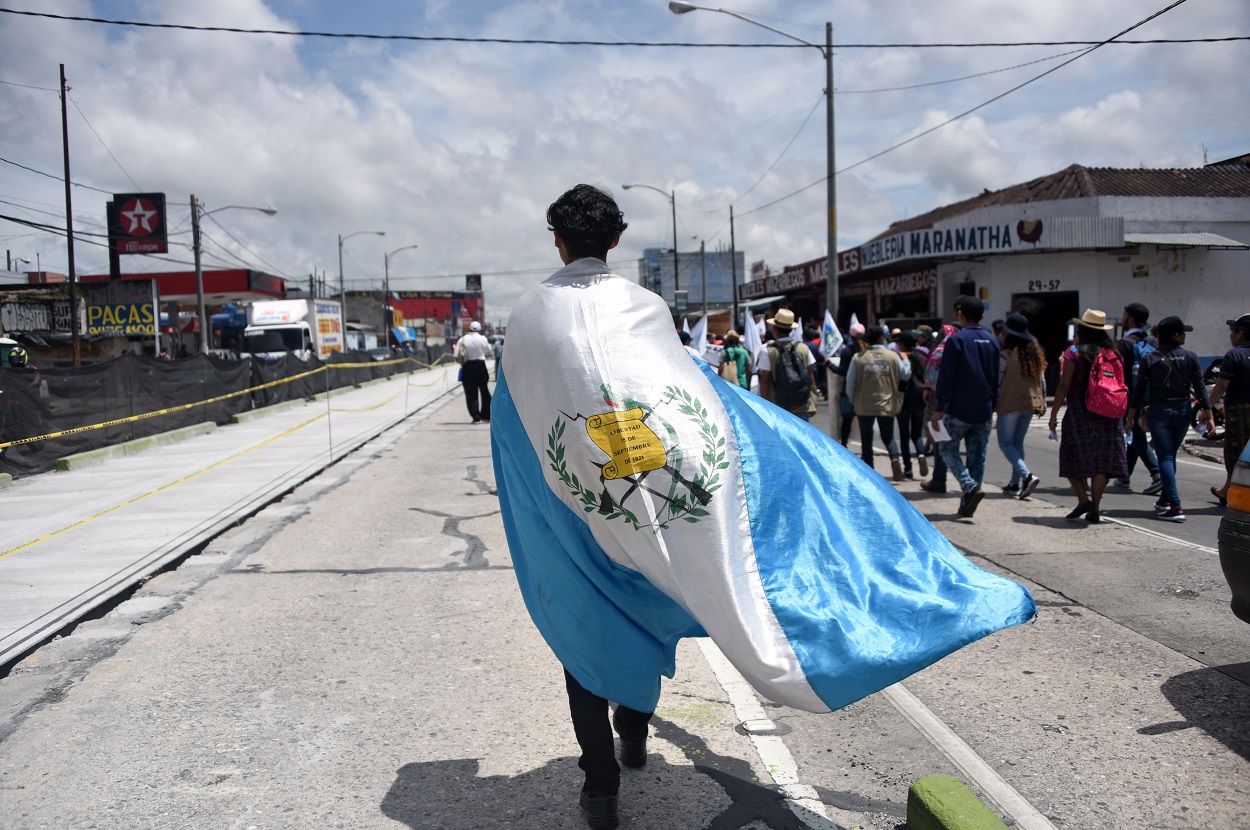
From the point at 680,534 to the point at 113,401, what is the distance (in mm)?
13976

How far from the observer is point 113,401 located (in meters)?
14.4

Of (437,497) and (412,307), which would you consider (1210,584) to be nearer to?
(437,497)

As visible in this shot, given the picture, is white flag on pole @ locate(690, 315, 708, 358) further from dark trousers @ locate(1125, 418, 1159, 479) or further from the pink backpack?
the pink backpack

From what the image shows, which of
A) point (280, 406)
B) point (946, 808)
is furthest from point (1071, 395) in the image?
point (280, 406)

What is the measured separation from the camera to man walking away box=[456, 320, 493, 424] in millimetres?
17469

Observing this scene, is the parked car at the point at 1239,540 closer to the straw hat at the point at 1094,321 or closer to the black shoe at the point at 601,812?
the black shoe at the point at 601,812

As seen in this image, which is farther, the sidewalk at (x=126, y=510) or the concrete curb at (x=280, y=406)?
the concrete curb at (x=280, y=406)

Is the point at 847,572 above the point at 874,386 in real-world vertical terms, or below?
below

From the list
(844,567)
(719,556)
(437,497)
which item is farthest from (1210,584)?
(437,497)

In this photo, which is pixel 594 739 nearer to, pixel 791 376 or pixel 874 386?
pixel 791 376

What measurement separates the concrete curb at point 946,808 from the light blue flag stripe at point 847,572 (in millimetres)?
479

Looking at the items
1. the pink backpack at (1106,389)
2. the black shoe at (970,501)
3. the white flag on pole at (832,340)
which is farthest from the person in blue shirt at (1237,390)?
the white flag on pole at (832,340)

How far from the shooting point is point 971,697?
4293 millimetres

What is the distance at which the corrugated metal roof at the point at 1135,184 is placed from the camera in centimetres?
2700
